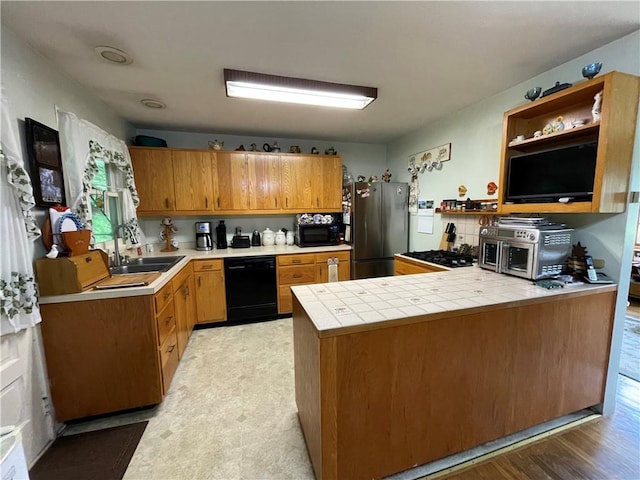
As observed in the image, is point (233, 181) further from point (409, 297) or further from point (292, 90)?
point (409, 297)

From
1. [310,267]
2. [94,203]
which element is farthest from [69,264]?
[310,267]

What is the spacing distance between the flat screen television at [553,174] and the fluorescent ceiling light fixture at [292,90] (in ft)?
4.23

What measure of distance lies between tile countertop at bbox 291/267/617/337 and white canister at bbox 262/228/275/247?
7.19ft

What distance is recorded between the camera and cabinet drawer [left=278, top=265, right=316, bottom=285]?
3326 mm

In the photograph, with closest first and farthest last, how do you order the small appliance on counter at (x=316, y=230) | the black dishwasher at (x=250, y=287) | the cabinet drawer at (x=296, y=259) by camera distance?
1. the black dishwasher at (x=250, y=287)
2. the cabinet drawer at (x=296, y=259)
3. the small appliance on counter at (x=316, y=230)

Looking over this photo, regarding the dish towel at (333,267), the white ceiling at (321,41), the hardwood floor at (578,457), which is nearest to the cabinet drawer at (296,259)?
the dish towel at (333,267)

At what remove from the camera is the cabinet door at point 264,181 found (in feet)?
11.3

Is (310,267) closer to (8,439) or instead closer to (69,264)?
(69,264)

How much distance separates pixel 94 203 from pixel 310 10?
7.48 feet

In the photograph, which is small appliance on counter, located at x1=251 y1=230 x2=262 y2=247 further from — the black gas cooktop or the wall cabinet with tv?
the wall cabinet with tv

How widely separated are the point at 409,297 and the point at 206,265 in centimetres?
242

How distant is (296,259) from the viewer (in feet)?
11.1

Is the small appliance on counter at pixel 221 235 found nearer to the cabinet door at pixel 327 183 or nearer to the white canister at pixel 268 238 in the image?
the white canister at pixel 268 238

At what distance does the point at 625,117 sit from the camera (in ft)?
4.88
